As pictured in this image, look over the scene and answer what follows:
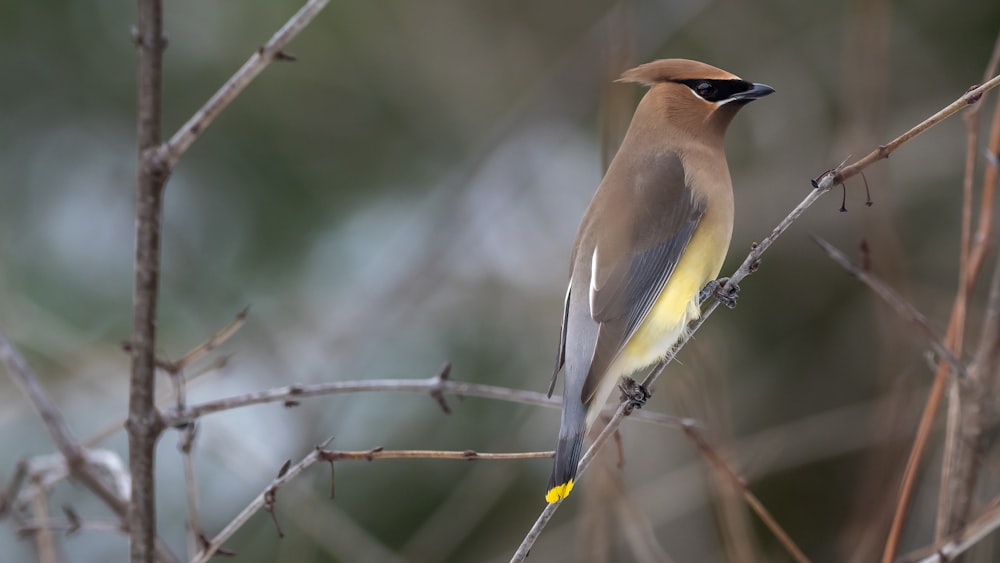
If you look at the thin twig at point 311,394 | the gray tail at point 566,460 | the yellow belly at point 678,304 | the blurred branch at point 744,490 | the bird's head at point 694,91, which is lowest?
the blurred branch at point 744,490

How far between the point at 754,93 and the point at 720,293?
1.70 ft

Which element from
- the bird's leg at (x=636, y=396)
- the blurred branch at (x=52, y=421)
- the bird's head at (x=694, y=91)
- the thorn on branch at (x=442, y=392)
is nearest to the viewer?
the blurred branch at (x=52, y=421)

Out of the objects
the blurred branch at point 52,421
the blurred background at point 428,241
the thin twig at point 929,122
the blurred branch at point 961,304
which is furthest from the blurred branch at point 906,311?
the blurred background at point 428,241

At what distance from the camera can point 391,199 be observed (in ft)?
17.5

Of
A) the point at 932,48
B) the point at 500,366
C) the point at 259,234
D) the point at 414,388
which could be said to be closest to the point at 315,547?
the point at 500,366

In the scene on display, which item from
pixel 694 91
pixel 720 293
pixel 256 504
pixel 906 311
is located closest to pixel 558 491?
pixel 720 293

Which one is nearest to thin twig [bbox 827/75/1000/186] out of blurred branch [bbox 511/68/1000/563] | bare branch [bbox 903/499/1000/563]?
blurred branch [bbox 511/68/1000/563]

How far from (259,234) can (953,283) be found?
115 inches

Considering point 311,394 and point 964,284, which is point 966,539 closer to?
point 964,284

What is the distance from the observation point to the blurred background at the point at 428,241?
4.35m

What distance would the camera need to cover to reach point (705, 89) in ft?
8.66

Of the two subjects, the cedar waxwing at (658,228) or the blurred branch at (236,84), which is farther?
the cedar waxwing at (658,228)

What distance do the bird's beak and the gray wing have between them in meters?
0.24

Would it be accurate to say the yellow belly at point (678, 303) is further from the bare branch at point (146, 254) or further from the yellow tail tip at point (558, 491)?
the bare branch at point (146, 254)
